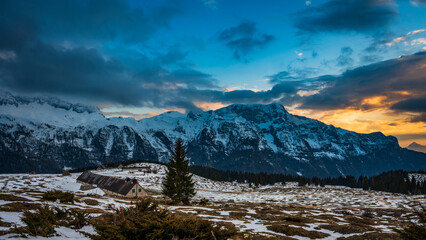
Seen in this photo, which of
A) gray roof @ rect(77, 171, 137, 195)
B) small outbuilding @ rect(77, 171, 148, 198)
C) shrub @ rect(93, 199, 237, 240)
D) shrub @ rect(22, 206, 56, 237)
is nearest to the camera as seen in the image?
shrub @ rect(93, 199, 237, 240)

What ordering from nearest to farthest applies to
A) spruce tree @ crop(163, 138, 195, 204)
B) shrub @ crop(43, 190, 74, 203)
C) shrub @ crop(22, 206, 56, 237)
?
shrub @ crop(22, 206, 56, 237) < shrub @ crop(43, 190, 74, 203) < spruce tree @ crop(163, 138, 195, 204)

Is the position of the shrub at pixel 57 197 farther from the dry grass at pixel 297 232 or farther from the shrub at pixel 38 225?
the dry grass at pixel 297 232

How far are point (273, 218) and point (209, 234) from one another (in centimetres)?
1952

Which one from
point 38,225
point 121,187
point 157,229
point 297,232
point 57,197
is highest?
point 157,229

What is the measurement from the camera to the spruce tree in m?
49.6

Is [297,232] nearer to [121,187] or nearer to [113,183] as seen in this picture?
[121,187]

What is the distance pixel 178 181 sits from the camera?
50250 millimetres

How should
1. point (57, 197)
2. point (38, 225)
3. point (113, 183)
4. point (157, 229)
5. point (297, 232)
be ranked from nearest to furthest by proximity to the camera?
point (157, 229) → point (38, 225) → point (297, 232) → point (57, 197) → point (113, 183)

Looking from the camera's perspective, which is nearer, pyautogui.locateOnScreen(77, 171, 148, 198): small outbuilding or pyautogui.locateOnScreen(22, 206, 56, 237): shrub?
pyautogui.locateOnScreen(22, 206, 56, 237): shrub

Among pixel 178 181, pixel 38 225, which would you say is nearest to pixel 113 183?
pixel 178 181

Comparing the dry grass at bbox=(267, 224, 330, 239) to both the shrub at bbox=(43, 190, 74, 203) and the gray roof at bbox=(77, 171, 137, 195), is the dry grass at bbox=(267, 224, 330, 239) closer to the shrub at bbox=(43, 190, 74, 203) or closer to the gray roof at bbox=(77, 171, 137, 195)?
the shrub at bbox=(43, 190, 74, 203)

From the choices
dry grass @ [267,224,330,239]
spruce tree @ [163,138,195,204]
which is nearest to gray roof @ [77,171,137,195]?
spruce tree @ [163,138,195,204]

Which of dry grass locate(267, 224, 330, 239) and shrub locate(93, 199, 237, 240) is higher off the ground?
shrub locate(93, 199, 237, 240)

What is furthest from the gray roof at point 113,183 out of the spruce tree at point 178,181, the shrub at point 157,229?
the shrub at point 157,229
